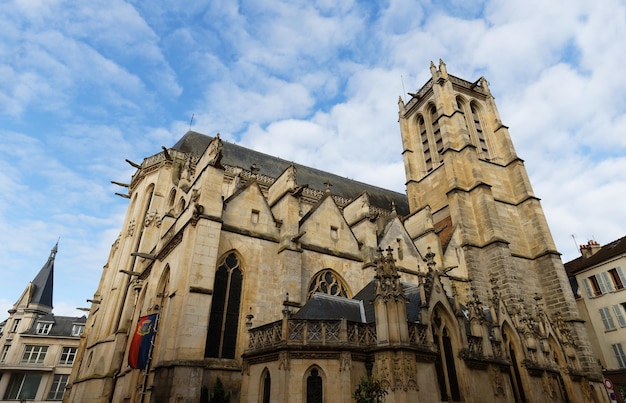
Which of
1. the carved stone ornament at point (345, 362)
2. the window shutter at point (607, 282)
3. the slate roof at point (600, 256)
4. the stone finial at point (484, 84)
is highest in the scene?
the stone finial at point (484, 84)

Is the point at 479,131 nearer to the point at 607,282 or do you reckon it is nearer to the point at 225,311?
the point at 607,282

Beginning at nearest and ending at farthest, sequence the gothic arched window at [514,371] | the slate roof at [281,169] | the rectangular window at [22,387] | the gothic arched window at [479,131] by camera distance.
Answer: the gothic arched window at [514,371]
the slate roof at [281,169]
the gothic arched window at [479,131]
the rectangular window at [22,387]

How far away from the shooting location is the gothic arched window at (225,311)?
12.4 meters

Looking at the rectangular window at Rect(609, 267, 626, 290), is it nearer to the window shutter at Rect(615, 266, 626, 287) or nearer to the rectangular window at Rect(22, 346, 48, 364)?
the window shutter at Rect(615, 266, 626, 287)

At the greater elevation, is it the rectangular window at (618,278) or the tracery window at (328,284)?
the rectangular window at (618,278)

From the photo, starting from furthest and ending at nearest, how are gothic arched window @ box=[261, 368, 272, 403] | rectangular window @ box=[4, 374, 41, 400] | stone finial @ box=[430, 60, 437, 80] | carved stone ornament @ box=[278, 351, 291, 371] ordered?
1. rectangular window @ box=[4, 374, 41, 400]
2. stone finial @ box=[430, 60, 437, 80]
3. gothic arched window @ box=[261, 368, 272, 403]
4. carved stone ornament @ box=[278, 351, 291, 371]

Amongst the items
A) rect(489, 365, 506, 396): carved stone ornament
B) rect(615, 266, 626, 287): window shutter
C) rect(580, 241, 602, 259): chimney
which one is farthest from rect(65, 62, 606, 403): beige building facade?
Result: rect(580, 241, 602, 259): chimney

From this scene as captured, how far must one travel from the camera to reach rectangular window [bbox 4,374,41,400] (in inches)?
1266

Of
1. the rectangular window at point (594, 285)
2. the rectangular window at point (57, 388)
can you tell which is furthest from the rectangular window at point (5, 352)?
the rectangular window at point (594, 285)

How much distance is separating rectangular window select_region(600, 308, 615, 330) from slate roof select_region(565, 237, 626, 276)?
2702 millimetres

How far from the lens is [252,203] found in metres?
15.4

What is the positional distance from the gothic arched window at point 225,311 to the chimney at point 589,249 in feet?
80.3

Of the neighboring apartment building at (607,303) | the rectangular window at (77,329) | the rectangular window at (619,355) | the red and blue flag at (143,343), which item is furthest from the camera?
the rectangular window at (77,329)

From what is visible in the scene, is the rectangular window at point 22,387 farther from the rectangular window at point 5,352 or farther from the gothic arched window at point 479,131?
the gothic arched window at point 479,131
